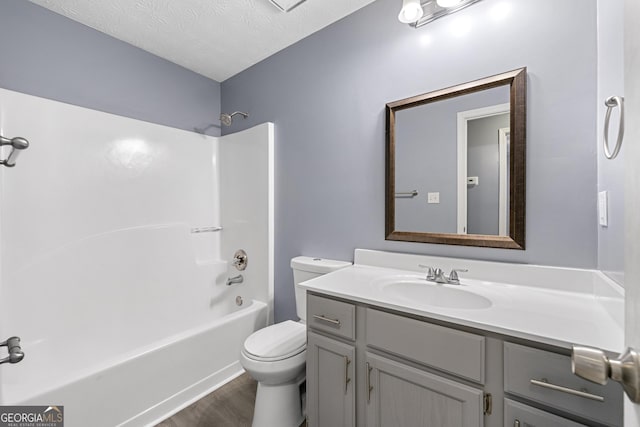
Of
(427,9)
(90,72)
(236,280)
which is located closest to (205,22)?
(90,72)

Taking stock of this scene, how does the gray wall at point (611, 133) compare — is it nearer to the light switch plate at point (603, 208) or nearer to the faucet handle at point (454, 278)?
the light switch plate at point (603, 208)

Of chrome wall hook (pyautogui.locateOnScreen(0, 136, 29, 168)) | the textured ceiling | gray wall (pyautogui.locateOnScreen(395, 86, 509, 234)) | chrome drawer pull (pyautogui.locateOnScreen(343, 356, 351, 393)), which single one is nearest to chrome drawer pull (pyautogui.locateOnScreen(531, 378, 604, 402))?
chrome drawer pull (pyautogui.locateOnScreen(343, 356, 351, 393))

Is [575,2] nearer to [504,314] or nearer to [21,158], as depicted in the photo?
[504,314]

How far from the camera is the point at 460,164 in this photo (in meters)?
1.39

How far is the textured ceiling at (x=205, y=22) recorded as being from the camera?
5.32ft

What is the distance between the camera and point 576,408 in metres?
0.72

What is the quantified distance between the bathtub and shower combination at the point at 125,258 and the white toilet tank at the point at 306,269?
400mm

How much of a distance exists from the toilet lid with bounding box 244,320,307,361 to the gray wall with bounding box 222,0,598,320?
41 centimetres

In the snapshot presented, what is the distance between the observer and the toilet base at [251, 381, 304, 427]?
56.4 inches

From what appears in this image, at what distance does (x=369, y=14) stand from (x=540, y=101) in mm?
1076

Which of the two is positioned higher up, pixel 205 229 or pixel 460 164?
pixel 460 164

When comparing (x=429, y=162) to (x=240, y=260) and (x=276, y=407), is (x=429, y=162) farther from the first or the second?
(x=240, y=260)

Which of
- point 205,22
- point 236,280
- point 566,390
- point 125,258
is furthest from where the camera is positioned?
point 236,280

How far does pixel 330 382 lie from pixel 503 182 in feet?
3.95
